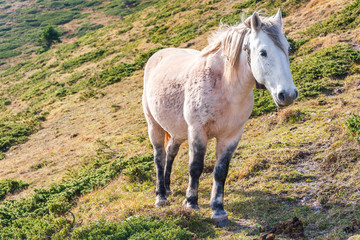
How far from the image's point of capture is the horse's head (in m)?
3.73

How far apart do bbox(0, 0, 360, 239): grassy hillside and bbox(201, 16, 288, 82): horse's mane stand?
1.36ft

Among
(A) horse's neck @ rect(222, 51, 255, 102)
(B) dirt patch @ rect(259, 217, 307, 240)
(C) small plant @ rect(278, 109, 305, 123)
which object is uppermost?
(A) horse's neck @ rect(222, 51, 255, 102)

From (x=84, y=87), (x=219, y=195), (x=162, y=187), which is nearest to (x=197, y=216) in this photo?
(x=219, y=195)

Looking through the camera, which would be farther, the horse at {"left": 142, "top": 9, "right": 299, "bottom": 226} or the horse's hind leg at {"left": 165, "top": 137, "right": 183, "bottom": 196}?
the horse's hind leg at {"left": 165, "top": 137, "right": 183, "bottom": 196}

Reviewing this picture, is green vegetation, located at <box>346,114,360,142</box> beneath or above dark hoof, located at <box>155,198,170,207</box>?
above

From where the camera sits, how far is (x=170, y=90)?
5492 millimetres

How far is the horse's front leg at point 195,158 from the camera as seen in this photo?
484 centimetres

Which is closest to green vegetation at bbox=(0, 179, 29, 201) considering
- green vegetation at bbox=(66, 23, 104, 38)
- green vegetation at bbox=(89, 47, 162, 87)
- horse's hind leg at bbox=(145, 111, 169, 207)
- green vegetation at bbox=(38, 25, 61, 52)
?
horse's hind leg at bbox=(145, 111, 169, 207)

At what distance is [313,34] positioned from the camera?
13805 millimetres

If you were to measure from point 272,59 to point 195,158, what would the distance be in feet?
6.03

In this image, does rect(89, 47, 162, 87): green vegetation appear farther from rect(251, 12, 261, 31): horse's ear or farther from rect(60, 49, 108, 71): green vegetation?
rect(251, 12, 261, 31): horse's ear

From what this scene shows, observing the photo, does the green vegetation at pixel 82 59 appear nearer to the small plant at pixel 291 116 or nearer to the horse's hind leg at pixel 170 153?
the small plant at pixel 291 116

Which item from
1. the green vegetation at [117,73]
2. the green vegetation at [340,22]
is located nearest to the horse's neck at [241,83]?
the green vegetation at [340,22]

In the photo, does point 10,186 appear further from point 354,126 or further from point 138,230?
point 354,126
